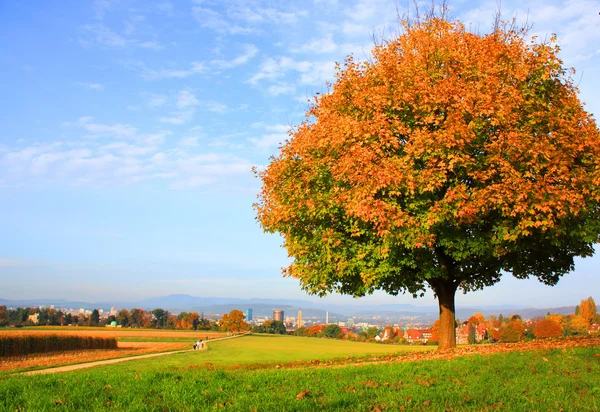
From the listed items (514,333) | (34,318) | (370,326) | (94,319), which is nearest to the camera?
(514,333)

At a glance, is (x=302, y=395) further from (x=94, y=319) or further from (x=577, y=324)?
(x=94, y=319)

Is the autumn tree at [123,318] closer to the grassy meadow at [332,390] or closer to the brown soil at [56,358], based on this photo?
the brown soil at [56,358]

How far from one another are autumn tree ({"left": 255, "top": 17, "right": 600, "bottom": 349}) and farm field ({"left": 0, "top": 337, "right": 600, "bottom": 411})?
6621mm

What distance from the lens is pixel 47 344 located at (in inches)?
1628

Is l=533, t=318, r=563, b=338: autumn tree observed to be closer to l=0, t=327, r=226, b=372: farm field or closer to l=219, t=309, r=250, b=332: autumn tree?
l=0, t=327, r=226, b=372: farm field

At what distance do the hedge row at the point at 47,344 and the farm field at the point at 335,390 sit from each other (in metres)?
32.0

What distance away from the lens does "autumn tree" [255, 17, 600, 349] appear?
17.8 metres

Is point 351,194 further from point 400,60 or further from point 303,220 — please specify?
point 400,60

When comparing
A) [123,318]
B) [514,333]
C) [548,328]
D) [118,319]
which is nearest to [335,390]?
[548,328]

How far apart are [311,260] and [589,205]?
38.6 feet

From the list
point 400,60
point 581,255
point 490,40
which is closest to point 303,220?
→ point 400,60

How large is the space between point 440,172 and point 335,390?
10425mm

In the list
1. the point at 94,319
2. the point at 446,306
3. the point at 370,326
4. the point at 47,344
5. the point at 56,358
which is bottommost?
the point at 370,326

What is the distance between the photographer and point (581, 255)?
2197 cm
